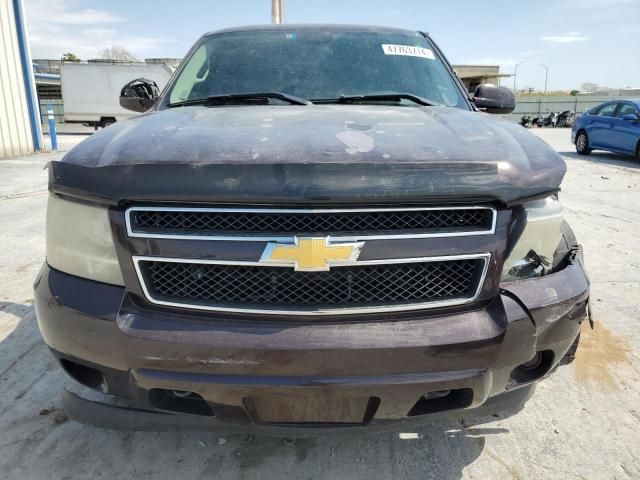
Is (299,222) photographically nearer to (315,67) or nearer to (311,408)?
(311,408)

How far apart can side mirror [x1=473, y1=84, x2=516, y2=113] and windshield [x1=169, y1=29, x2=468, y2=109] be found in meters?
0.31

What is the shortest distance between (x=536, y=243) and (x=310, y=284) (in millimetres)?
815

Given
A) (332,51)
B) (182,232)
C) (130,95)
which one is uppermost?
(332,51)

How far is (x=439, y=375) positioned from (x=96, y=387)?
119 centimetres

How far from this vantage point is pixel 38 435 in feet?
7.27

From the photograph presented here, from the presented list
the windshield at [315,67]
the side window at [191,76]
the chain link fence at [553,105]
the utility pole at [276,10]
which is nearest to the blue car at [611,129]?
the utility pole at [276,10]

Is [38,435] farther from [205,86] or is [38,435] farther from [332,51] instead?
[332,51]

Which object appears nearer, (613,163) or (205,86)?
(205,86)

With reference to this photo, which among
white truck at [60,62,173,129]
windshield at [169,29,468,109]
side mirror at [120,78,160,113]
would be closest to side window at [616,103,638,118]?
windshield at [169,29,468,109]

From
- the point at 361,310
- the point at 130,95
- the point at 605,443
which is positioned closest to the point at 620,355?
the point at 605,443

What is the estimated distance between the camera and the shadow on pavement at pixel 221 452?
2.01 m

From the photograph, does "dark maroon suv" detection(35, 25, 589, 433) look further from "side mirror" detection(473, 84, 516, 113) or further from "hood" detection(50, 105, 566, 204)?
"side mirror" detection(473, 84, 516, 113)

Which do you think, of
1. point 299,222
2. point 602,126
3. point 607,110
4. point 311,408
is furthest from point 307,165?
point 607,110

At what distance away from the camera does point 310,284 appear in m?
1.58
